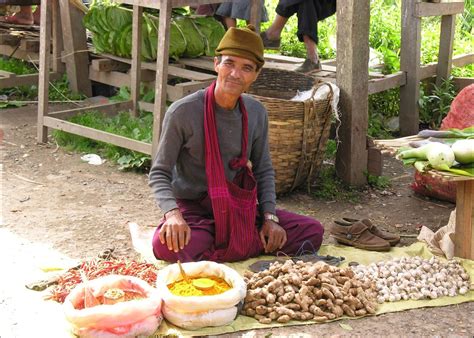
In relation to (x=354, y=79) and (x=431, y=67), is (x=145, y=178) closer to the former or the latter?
(x=354, y=79)

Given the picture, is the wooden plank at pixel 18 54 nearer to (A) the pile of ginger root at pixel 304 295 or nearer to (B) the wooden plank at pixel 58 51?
(B) the wooden plank at pixel 58 51

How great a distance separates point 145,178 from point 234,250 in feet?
6.04

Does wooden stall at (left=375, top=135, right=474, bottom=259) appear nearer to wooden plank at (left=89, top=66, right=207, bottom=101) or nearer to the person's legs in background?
wooden plank at (left=89, top=66, right=207, bottom=101)

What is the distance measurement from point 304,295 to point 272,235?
605mm

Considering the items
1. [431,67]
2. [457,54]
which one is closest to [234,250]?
[431,67]

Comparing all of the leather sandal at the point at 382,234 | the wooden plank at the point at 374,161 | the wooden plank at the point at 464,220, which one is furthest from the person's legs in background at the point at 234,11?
the wooden plank at the point at 464,220

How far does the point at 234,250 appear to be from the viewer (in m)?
4.36

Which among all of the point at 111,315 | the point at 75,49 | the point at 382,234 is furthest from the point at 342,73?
the point at 75,49

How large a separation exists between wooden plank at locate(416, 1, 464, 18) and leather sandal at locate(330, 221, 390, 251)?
9.23ft

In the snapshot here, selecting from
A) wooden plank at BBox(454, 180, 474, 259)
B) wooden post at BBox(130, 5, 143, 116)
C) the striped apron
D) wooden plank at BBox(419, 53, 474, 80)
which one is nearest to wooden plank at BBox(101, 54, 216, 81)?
wooden post at BBox(130, 5, 143, 116)

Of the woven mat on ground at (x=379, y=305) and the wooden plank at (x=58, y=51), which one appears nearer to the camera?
the woven mat on ground at (x=379, y=305)

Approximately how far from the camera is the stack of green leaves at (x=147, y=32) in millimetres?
7426

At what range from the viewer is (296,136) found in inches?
218

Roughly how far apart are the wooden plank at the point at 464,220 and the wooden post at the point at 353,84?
157cm
